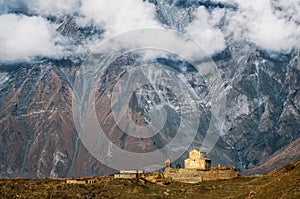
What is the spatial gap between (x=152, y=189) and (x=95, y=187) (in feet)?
42.1

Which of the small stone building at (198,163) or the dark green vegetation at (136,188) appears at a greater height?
the small stone building at (198,163)

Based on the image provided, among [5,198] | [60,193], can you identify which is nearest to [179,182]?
[60,193]

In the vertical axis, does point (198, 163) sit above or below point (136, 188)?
above

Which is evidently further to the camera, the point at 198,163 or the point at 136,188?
the point at 198,163

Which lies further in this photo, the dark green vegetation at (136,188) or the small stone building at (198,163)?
the small stone building at (198,163)

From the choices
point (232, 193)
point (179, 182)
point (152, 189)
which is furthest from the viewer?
point (179, 182)

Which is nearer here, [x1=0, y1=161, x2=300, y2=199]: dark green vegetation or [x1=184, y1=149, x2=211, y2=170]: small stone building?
[x1=0, y1=161, x2=300, y2=199]: dark green vegetation

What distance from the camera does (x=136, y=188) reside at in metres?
139

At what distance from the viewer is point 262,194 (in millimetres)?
109875

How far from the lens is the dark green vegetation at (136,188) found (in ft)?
418

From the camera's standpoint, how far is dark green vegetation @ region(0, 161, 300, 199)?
5020 inches

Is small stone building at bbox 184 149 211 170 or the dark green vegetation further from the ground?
small stone building at bbox 184 149 211 170

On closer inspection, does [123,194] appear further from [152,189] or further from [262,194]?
[262,194]

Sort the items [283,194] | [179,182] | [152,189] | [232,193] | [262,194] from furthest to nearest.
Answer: [179,182] → [152,189] → [232,193] → [262,194] → [283,194]
